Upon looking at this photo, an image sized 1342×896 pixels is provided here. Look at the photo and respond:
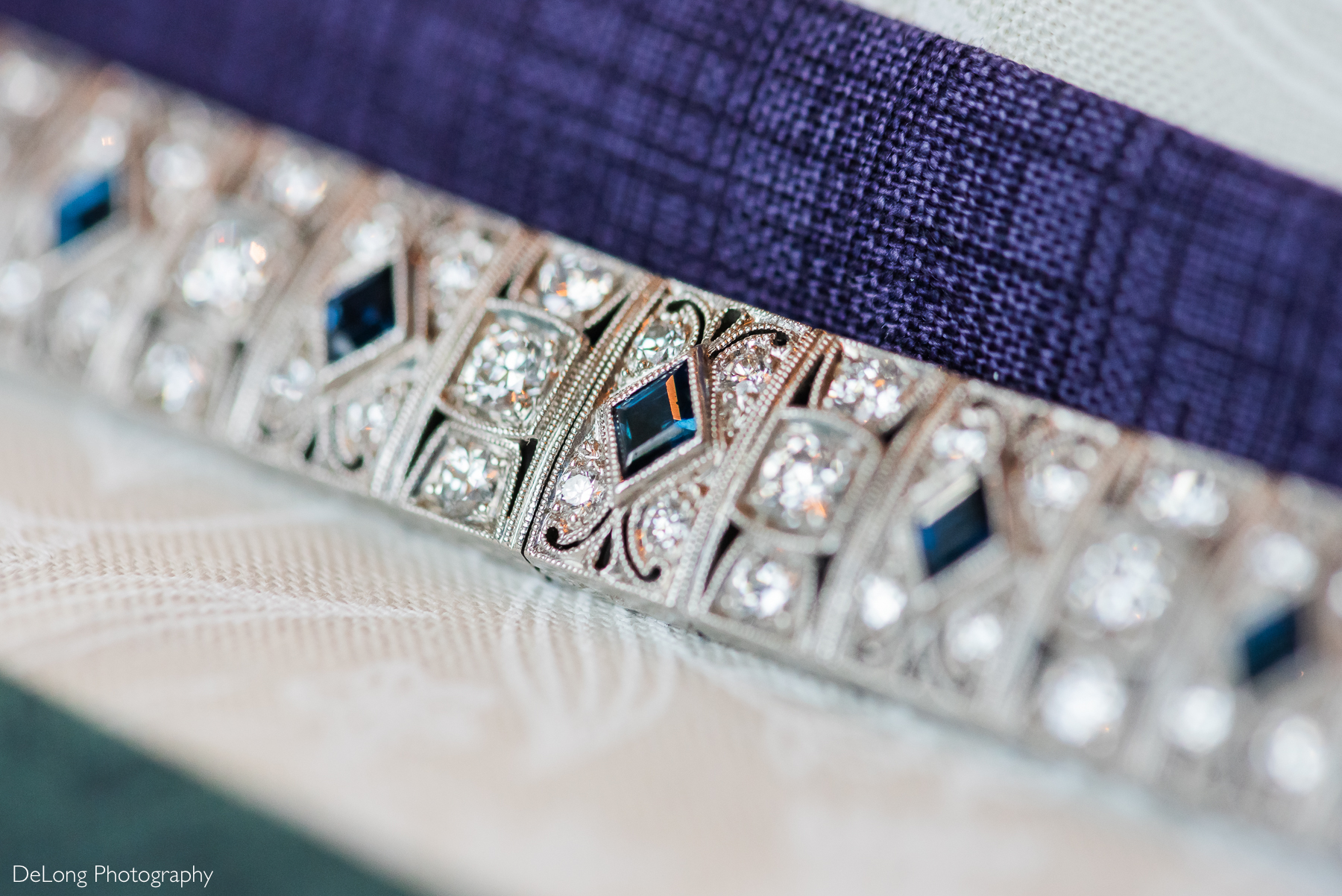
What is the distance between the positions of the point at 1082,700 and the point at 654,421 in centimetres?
18

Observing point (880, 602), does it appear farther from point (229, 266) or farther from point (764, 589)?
point (229, 266)

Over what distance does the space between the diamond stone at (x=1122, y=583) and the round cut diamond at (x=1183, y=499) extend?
0.04 ft

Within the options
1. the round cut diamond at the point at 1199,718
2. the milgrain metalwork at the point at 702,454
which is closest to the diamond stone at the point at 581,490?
the milgrain metalwork at the point at 702,454

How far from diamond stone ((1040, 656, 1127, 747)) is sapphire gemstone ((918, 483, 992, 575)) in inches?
2.0

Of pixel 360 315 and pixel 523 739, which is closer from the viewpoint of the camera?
pixel 523 739

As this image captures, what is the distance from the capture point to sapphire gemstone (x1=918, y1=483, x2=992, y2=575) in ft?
1.12

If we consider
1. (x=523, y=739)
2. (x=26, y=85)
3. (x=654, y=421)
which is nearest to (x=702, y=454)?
(x=654, y=421)

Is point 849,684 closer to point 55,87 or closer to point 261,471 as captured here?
point 261,471

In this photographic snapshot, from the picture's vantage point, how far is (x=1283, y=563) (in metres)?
0.32

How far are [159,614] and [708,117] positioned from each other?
308 mm

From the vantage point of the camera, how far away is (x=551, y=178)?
19.0 inches

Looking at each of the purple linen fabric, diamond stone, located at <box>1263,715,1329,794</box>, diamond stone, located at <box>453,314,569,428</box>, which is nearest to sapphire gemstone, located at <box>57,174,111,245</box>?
the purple linen fabric

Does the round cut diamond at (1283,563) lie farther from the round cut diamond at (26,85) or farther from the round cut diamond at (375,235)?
the round cut diamond at (26,85)

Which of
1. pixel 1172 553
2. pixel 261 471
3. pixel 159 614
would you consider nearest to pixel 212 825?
pixel 159 614
